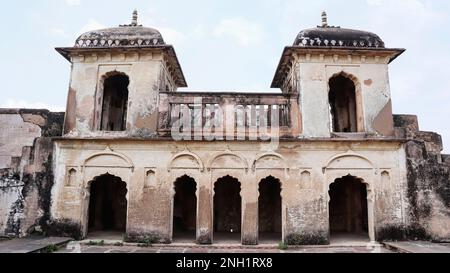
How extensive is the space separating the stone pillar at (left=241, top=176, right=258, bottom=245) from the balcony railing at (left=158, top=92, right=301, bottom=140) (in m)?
1.47

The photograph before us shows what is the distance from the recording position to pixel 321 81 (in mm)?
11047

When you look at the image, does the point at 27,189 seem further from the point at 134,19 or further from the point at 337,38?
the point at 337,38

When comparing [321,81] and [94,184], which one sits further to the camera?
[94,184]

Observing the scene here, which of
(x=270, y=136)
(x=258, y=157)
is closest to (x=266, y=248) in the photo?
(x=258, y=157)

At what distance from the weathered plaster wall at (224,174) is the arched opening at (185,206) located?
2.93 metres

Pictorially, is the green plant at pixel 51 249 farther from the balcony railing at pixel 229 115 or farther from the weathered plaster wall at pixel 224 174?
the balcony railing at pixel 229 115

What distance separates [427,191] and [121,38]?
10513 millimetres

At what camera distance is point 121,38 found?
11312mm

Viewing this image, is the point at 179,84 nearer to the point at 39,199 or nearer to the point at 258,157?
the point at 258,157

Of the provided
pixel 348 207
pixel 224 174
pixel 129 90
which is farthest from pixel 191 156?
pixel 348 207

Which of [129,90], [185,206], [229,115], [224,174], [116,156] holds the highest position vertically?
[129,90]

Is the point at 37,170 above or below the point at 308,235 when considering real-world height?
above

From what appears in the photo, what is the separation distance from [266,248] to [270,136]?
10.6ft

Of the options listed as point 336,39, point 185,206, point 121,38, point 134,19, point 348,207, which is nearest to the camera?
point 336,39
